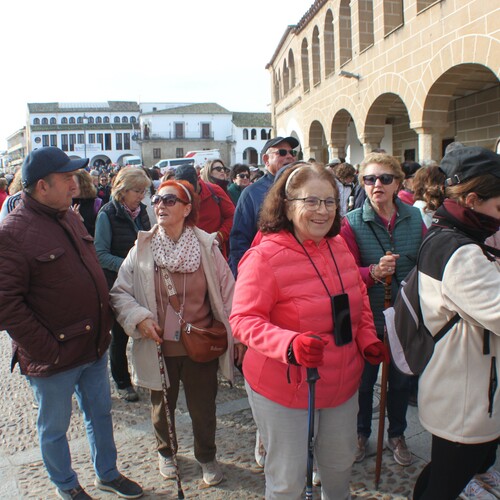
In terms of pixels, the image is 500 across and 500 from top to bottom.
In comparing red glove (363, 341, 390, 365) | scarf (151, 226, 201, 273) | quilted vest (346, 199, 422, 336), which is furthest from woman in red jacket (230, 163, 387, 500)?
quilted vest (346, 199, 422, 336)

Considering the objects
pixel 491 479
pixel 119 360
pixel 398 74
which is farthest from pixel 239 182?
pixel 398 74

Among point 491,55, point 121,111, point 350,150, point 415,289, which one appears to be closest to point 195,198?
point 415,289

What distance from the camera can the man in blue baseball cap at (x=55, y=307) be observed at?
2461 millimetres

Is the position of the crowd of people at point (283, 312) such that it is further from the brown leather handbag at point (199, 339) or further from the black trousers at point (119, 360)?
the black trousers at point (119, 360)

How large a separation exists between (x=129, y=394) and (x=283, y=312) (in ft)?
8.93

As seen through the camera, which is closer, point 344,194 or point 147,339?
point 147,339

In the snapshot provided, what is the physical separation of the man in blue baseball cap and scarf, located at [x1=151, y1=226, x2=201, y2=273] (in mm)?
381

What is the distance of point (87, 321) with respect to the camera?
2.70 m

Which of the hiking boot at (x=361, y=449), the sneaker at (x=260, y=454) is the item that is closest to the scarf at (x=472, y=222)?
the hiking boot at (x=361, y=449)

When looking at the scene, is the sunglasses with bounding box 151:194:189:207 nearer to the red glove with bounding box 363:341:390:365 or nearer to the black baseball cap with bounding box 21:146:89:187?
the black baseball cap with bounding box 21:146:89:187

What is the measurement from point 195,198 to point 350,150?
16.4m

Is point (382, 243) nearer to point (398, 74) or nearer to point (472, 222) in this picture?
point (472, 222)

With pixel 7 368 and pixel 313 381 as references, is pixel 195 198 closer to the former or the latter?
pixel 313 381

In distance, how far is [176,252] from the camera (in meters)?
2.94
